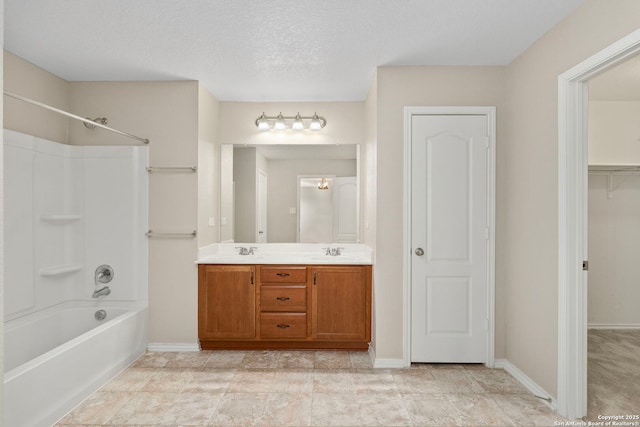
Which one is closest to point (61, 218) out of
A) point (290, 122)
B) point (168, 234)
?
point (168, 234)

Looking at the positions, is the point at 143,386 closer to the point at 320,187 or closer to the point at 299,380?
the point at 299,380

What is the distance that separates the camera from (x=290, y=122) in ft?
12.9

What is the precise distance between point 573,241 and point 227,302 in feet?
8.89

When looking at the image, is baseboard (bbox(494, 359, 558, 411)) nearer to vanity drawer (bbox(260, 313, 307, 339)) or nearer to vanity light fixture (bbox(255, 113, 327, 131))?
vanity drawer (bbox(260, 313, 307, 339))

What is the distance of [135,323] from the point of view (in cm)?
322

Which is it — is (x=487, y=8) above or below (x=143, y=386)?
above

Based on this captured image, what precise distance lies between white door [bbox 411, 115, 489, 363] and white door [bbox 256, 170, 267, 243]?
1656 mm

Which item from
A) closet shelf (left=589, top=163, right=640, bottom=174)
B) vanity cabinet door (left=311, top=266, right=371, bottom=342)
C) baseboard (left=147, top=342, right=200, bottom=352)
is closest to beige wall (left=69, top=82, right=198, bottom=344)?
baseboard (left=147, top=342, right=200, bottom=352)

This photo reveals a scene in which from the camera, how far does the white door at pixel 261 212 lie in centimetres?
401

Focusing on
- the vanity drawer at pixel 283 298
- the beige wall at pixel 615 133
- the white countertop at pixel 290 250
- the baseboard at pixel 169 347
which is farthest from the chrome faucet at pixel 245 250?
the beige wall at pixel 615 133

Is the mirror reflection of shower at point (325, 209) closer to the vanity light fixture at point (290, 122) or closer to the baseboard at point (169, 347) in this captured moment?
the vanity light fixture at point (290, 122)

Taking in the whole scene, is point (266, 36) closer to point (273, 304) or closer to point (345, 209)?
point (345, 209)

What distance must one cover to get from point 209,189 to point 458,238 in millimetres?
2373

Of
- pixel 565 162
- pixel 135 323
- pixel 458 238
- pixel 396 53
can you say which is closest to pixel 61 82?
pixel 135 323
